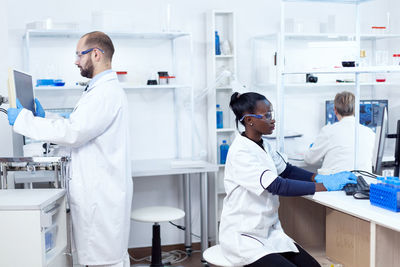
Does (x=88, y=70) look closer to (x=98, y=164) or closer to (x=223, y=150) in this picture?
(x=98, y=164)

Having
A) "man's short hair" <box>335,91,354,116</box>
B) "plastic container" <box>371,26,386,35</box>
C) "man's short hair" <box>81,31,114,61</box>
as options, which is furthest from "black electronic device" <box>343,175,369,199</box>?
"plastic container" <box>371,26,386,35</box>

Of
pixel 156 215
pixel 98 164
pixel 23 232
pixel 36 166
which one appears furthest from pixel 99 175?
pixel 156 215

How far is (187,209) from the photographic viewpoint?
3.89 meters

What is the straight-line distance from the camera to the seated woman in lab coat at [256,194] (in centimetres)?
205

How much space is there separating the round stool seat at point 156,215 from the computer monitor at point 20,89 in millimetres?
1046

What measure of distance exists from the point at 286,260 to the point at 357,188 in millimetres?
516

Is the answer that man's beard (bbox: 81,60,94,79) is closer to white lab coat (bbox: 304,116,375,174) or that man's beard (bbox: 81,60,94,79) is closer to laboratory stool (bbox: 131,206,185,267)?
laboratory stool (bbox: 131,206,185,267)

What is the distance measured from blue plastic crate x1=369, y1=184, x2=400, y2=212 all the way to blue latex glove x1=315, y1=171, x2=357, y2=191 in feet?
0.61

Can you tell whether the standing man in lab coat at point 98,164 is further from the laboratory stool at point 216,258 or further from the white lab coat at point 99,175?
the laboratory stool at point 216,258

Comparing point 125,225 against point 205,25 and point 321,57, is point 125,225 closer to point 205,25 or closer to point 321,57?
point 321,57

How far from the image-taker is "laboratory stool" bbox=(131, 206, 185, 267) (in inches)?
124

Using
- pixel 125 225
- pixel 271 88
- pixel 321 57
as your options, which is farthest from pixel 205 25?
pixel 125 225

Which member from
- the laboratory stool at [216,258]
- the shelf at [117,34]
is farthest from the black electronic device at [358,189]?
the shelf at [117,34]

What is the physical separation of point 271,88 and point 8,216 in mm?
2824
